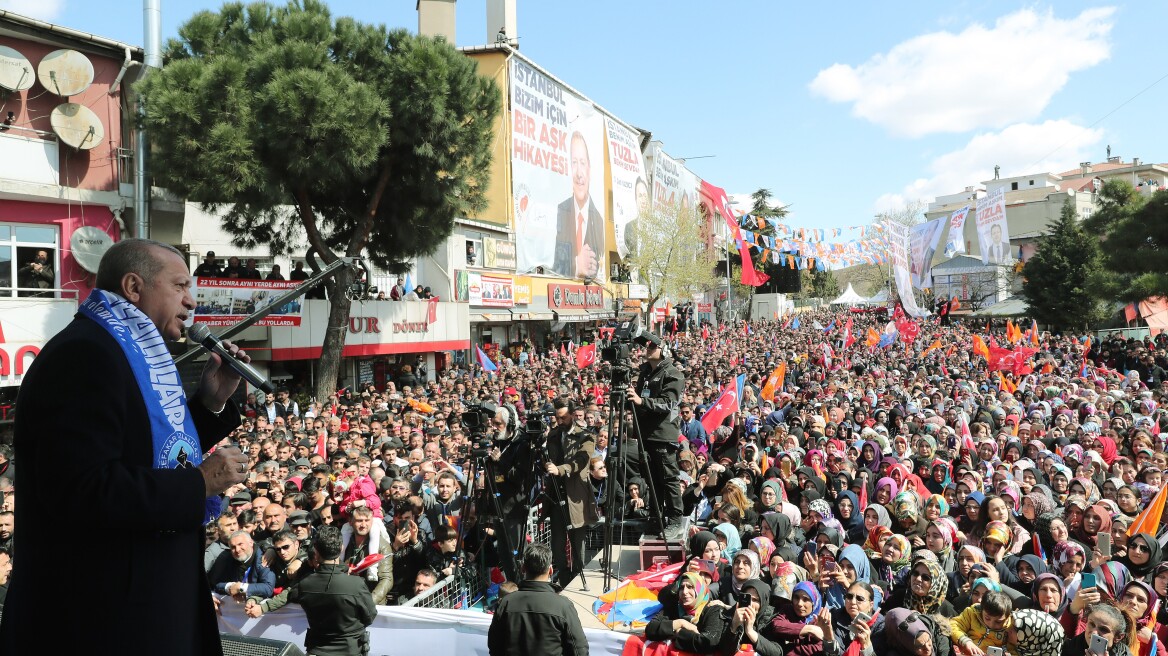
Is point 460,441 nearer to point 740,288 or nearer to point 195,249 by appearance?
point 195,249

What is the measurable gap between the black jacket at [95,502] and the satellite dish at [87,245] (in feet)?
58.6

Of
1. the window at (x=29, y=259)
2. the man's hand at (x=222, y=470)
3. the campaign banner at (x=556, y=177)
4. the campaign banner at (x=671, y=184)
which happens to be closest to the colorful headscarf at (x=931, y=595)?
the man's hand at (x=222, y=470)

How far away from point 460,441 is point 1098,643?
9066 millimetres

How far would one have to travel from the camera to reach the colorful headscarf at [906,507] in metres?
6.73

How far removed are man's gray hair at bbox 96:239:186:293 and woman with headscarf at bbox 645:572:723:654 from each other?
4.04 meters

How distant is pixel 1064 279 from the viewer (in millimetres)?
40188

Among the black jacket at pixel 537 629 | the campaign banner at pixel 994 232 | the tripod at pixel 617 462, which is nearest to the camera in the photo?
the black jacket at pixel 537 629

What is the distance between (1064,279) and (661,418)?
40040 millimetres

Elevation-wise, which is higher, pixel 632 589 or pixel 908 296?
pixel 908 296

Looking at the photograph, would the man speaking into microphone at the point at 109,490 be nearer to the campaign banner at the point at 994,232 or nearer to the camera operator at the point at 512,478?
the camera operator at the point at 512,478

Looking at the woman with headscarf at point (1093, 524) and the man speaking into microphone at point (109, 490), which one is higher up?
the man speaking into microphone at point (109, 490)

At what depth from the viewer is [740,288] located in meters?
67.9

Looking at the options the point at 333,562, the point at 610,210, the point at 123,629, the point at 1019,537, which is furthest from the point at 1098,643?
the point at 610,210

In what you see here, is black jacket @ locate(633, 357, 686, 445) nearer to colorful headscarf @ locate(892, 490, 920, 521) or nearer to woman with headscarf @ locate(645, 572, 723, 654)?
woman with headscarf @ locate(645, 572, 723, 654)
